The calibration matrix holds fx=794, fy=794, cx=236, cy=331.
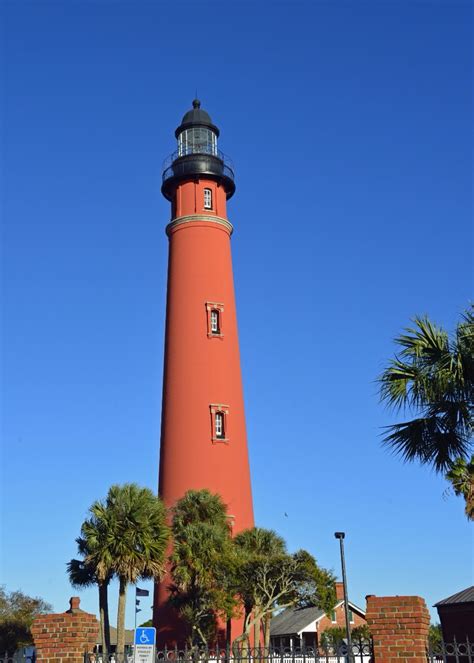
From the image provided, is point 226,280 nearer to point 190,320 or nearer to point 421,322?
point 190,320

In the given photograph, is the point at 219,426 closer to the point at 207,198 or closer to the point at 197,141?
the point at 207,198

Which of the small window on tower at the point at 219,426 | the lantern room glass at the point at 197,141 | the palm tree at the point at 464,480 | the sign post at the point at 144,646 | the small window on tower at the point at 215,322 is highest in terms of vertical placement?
the lantern room glass at the point at 197,141

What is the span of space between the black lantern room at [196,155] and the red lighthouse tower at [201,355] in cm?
6

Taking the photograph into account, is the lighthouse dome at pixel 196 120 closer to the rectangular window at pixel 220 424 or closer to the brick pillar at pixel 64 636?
the rectangular window at pixel 220 424

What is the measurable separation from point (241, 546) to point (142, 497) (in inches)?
247

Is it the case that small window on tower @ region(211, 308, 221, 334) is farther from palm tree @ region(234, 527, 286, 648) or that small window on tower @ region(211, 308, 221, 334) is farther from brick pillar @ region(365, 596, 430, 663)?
brick pillar @ region(365, 596, 430, 663)

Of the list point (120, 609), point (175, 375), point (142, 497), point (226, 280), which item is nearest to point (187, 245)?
point (226, 280)

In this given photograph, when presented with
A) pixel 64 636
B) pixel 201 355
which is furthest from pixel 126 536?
pixel 64 636

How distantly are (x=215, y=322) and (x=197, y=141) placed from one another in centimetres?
1039

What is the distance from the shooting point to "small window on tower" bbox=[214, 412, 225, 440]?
116 feet

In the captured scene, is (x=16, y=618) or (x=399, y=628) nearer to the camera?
(x=399, y=628)

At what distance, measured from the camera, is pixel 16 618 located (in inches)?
1757

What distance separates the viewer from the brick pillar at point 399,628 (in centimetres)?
1103

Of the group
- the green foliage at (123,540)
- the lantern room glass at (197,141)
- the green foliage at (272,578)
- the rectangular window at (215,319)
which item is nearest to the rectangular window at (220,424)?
the rectangular window at (215,319)
